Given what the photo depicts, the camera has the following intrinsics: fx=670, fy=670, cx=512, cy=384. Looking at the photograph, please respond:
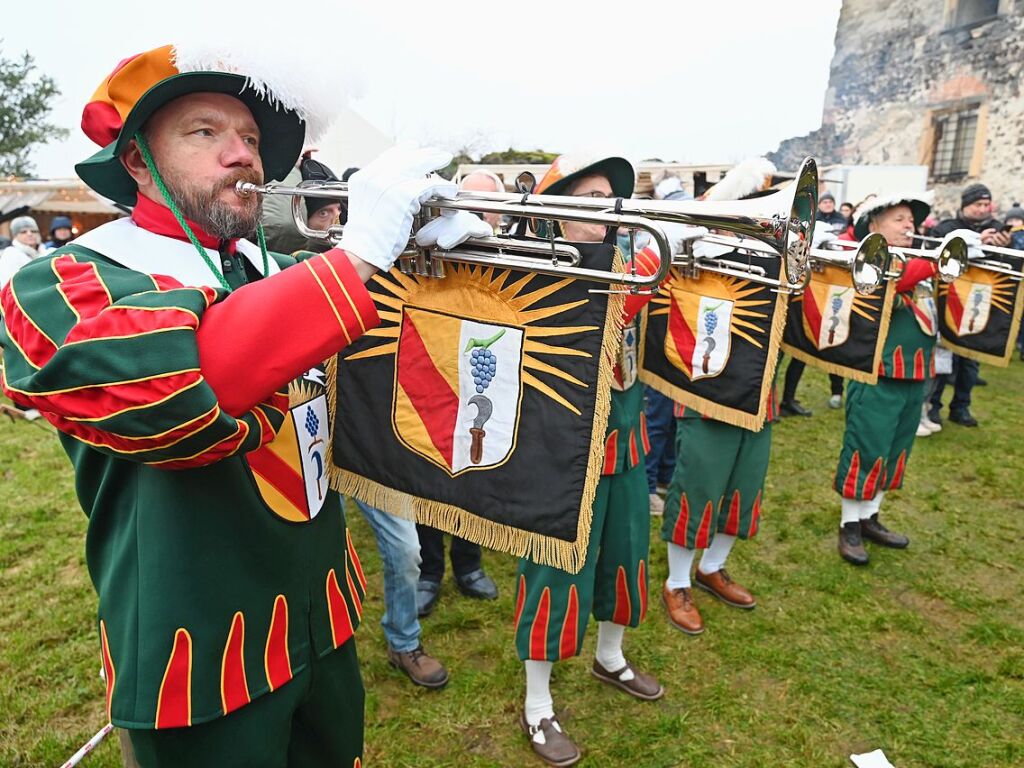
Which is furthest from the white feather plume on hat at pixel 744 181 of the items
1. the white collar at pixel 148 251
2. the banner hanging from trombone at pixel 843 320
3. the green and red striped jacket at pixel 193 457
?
the white collar at pixel 148 251

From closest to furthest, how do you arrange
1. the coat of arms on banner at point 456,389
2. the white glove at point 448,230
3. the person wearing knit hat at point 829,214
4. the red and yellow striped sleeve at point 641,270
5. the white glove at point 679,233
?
the white glove at point 448,230
the coat of arms on banner at point 456,389
the red and yellow striped sleeve at point 641,270
the white glove at point 679,233
the person wearing knit hat at point 829,214

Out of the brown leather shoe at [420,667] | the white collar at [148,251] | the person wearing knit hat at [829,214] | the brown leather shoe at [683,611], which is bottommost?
the brown leather shoe at [420,667]

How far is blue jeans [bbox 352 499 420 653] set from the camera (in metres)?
2.90

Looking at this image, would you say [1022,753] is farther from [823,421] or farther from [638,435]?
[823,421]

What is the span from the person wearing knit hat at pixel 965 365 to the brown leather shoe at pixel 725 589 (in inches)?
161

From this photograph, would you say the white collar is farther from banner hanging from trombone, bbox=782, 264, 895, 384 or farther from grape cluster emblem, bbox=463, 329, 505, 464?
banner hanging from trombone, bbox=782, 264, 895, 384

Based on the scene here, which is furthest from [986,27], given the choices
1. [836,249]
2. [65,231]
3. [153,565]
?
[153,565]

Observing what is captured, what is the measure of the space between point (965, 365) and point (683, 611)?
198 inches

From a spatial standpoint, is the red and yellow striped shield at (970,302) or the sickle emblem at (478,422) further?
the red and yellow striped shield at (970,302)

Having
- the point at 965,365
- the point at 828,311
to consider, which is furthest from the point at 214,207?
the point at 965,365

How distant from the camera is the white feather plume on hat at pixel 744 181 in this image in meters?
3.04

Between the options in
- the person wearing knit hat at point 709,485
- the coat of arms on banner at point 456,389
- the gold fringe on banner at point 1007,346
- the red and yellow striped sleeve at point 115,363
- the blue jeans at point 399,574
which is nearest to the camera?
the red and yellow striped sleeve at point 115,363

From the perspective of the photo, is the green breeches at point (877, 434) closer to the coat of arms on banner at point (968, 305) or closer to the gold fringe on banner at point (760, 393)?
the coat of arms on banner at point (968, 305)

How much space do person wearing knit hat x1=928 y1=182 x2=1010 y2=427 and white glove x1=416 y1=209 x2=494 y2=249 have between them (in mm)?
6108
